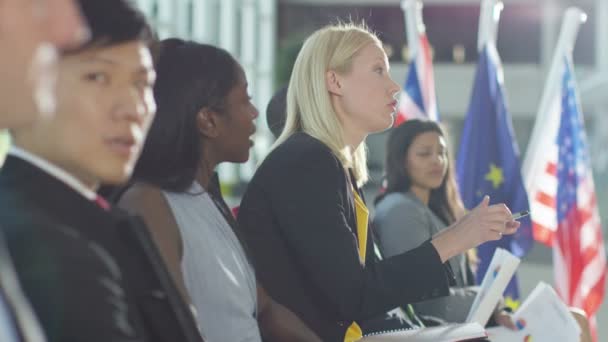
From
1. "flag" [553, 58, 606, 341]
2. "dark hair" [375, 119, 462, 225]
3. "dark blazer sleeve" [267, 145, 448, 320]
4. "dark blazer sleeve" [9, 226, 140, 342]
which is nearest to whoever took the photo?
"dark blazer sleeve" [9, 226, 140, 342]

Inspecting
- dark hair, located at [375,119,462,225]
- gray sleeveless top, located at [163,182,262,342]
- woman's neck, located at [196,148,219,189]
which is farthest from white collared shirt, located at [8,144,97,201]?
dark hair, located at [375,119,462,225]

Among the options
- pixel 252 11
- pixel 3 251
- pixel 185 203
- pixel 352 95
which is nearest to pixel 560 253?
pixel 352 95

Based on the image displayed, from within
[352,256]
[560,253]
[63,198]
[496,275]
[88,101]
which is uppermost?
[88,101]

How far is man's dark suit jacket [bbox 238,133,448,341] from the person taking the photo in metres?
2.74

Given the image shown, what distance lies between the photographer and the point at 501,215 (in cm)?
280

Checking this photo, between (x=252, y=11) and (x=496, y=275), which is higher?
(x=496, y=275)

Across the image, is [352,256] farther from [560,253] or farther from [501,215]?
[560,253]

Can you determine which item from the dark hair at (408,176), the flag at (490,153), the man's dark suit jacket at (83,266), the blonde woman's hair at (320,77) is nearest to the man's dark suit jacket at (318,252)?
the blonde woman's hair at (320,77)

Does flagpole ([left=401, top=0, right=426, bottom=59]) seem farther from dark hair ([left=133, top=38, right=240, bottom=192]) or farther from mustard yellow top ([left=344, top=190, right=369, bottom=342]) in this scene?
dark hair ([left=133, top=38, right=240, bottom=192])

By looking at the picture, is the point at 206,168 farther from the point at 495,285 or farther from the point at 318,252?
the point at 495,285

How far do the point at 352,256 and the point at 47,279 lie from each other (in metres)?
1.50

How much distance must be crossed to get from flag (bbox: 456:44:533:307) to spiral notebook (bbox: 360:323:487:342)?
2677mm

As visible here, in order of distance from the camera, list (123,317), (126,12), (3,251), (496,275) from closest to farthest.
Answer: (3,251) → (123,317) → (126,12) → (496,275)

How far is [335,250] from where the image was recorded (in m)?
2.73
